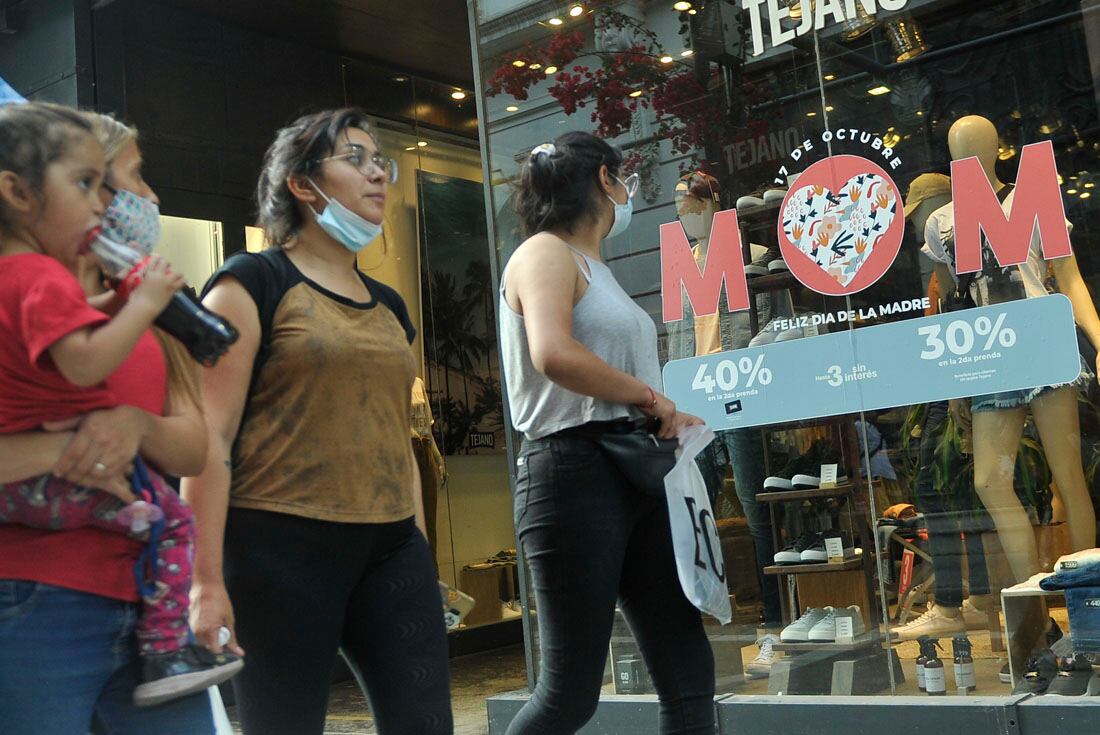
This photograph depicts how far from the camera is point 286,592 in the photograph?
88.8 inches

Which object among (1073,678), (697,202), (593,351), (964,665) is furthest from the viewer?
(697,202)

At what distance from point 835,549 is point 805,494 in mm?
213

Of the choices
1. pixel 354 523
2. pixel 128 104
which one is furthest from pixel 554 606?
pixel 128 104

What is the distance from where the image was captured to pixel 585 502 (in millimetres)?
2691

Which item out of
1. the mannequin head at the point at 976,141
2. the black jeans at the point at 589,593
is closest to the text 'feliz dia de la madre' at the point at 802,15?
the mannequin head at the point at 976,141

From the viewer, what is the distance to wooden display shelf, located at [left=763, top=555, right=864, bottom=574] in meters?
4.36

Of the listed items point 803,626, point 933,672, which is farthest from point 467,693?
point 933,672

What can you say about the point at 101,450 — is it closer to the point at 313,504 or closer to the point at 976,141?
the point at 313,504

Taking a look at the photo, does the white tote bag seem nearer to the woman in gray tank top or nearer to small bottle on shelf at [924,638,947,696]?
the woman in gray tank top

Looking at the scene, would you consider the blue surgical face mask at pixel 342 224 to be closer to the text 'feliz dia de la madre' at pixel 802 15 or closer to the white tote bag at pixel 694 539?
the white tote bag at pixel 694 539

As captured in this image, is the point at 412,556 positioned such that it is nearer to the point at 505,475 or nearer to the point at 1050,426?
the point at 1050,426

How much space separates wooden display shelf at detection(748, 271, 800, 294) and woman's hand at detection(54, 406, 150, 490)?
3.01 m

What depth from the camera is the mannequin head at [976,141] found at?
395 cm

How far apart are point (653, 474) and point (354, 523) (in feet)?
2.34
